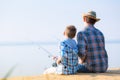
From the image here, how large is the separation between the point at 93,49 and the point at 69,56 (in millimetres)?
569

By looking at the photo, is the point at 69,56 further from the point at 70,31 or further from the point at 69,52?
the point at 70,31

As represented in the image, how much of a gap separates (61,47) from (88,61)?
0.69 m

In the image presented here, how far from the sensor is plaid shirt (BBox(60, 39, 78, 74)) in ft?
21.2

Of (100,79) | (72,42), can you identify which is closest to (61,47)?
(72,42)

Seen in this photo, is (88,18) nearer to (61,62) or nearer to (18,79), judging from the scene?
(61,62)

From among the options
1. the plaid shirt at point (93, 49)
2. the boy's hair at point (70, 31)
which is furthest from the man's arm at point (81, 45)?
the boy's hair at point (70, 31)

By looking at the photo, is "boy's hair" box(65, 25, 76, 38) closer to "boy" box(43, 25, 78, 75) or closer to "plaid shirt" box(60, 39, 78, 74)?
"boy" box(43, 25, 78, 75)

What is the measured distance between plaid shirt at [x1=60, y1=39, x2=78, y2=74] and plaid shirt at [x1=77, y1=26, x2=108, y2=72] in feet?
0.46

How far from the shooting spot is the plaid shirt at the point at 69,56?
646 cm

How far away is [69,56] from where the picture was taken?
6.55 m

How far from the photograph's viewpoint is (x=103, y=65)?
22.4ft

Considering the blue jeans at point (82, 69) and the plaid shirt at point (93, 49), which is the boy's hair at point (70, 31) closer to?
the plaid shirt at point (93, 49)

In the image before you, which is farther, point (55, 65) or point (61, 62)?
point (55, 65)

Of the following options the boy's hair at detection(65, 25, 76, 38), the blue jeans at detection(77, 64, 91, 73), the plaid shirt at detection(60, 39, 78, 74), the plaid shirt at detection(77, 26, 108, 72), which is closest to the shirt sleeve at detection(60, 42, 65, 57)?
the plaid shirt at detection(60, 39, 78, 74)
